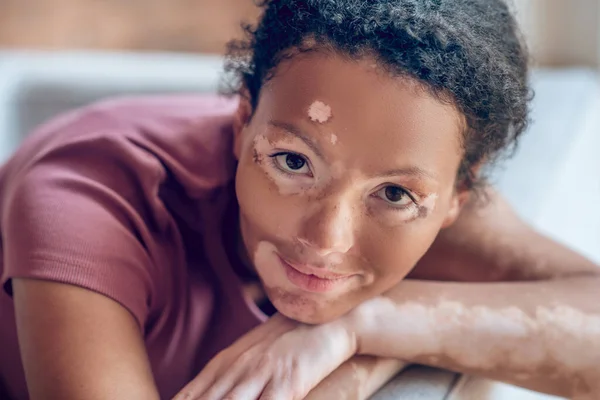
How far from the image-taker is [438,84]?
0.62 meters

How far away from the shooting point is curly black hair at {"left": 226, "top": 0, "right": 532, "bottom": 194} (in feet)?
2.01

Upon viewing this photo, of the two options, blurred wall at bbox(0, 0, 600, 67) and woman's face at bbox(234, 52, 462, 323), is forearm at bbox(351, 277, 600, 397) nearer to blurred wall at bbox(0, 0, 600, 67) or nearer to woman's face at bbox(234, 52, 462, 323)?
woman's face at bbox(234, 52, 462, 323)

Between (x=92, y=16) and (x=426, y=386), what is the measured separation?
2.03m

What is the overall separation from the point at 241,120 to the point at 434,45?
0.24 meters

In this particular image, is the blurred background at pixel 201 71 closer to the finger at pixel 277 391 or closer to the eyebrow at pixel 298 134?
the eyebrow at pixel 298 134

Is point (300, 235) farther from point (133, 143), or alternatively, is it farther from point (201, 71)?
point (201, 71)

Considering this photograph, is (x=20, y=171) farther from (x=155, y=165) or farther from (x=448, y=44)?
(x=448, y=44)

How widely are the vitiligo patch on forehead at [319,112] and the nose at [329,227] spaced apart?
0.07 m

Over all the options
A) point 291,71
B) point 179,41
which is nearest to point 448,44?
point 291,71

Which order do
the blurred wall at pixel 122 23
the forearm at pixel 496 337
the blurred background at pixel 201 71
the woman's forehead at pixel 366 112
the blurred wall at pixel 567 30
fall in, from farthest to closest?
the blurred wall at pixel 122 23 → the blurred wall at pixel 567 30 → the blurred background at pixel 201 71 → the forearm at pixel 496 337 → the woman's forehead at pixel 366 112

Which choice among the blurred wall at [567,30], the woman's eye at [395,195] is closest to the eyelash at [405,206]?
the woman's eye at [395,195]

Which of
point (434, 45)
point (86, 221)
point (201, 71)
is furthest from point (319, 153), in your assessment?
point (201, 71)

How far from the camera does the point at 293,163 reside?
658 millimetres

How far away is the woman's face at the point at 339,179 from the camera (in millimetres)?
616
